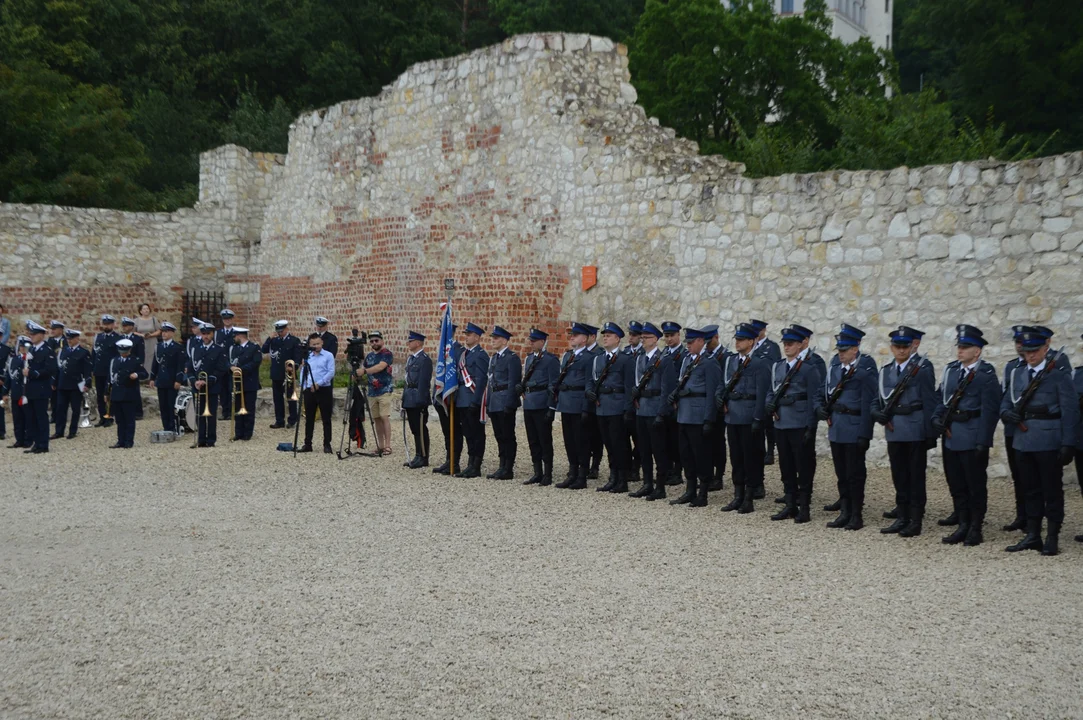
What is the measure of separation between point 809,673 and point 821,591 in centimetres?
154

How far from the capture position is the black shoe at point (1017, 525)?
8.36 meters

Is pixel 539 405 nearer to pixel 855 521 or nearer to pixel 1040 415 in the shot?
pixel 855 521

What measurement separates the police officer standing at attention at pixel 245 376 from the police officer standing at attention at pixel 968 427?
9.24m

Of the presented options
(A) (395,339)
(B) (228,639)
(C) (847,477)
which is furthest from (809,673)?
(A) (395,339)

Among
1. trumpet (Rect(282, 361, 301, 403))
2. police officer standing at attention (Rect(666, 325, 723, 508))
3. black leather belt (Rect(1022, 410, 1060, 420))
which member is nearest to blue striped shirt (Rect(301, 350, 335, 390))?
trumpet (Rect(282, 361, 301, 403))

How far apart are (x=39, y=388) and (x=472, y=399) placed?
5457 millimetres

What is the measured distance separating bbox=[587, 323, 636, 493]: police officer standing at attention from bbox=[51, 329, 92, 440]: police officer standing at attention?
24.2 feet

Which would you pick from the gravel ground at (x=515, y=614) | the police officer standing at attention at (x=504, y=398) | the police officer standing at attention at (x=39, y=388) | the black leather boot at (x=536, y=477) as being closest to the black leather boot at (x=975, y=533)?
the gravel ground at (x=515, y=614)

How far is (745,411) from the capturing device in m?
9.72

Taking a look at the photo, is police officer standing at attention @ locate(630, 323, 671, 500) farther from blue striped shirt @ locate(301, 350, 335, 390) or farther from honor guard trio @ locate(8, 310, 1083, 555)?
blue striped shirt @ locate(301, 350, 335, 390)

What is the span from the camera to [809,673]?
510 centimetres

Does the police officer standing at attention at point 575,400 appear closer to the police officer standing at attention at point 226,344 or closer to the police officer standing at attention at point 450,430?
the police officer standing at attention at point 450,430

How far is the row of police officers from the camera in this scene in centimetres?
800

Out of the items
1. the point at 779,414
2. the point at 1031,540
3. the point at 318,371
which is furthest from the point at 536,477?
the point at 1031,540
